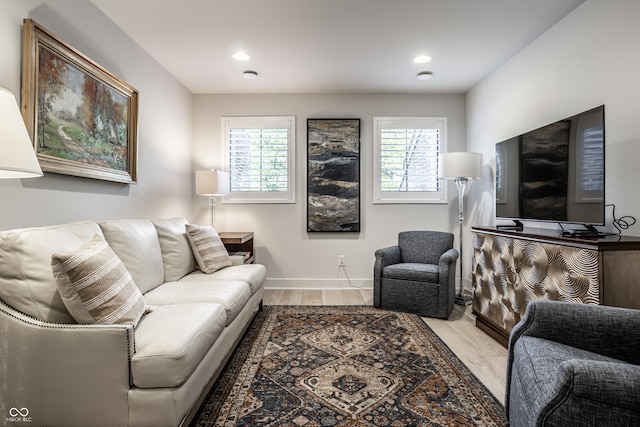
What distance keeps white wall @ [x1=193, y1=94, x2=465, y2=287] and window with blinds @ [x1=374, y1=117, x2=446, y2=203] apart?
10cm

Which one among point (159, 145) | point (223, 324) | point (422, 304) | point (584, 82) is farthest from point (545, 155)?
point (159, 145)

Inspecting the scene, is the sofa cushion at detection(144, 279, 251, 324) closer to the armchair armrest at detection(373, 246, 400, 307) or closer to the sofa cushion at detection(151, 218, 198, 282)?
the sofa cushion at detection(151, 218, 198, 282)

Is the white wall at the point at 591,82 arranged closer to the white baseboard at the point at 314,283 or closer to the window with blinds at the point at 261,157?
the white baseboard at the point at 314,283

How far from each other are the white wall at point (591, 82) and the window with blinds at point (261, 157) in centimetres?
242

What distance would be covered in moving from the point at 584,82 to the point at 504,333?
1.91 m

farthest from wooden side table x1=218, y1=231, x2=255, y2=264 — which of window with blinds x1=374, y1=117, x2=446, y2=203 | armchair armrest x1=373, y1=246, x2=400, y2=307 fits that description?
window with blinds x1=374, y1=117, x2=446, y2=203

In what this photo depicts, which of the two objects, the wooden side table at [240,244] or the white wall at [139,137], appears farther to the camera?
the wooden side table at [240,244]

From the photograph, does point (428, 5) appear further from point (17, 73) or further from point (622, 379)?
point (17, 73)

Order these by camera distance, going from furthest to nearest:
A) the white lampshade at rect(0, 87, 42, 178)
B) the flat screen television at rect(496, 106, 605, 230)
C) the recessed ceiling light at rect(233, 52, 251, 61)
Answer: the recessed ceiling light at rect(233, 52, 251, 61) → the flat screen television at rect(496, 106, 605, 230) → the white lampshade at rect(0, 87, 42, 178)

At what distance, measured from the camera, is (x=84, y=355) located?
134cm

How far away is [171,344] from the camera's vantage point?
4.52ft

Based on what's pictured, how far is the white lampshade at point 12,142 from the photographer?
114 centimetres

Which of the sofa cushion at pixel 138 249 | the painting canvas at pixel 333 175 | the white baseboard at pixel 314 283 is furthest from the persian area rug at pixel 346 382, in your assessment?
the painting canvas at pixel 333 175

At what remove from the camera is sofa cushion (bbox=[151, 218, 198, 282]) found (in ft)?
8.39
